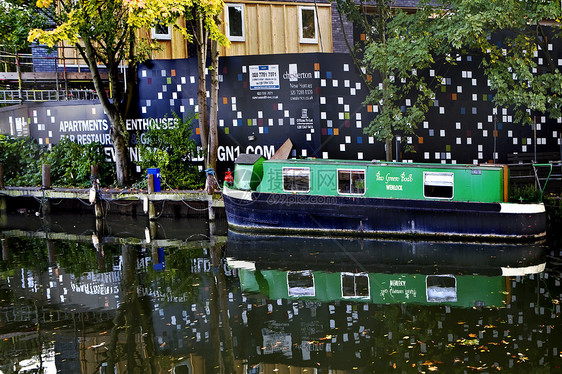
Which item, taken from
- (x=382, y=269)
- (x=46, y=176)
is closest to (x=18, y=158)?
(x=46, y=176)

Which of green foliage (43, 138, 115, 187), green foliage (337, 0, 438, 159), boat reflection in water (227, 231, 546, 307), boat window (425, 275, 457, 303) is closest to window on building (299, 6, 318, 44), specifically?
green foliage (337, 0, 438, 159)

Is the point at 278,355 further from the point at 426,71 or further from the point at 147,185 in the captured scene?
the point at 426,71

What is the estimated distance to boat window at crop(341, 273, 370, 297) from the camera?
10719 millimetres

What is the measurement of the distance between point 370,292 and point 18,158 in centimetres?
1730

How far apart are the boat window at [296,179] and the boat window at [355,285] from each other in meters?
4.25

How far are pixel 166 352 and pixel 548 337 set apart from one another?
5.13 m

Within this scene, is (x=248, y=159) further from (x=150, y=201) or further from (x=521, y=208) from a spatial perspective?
(x=521, y=208)

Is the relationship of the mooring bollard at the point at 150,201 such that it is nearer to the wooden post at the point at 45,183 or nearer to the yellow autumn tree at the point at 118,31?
the yellow autumn tree at the point at 118,31

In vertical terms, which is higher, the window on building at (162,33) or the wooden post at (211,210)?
the window on building at (162,33)

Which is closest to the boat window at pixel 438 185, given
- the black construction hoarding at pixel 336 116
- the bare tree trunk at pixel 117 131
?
the black construction hoarding at pixel 336 116

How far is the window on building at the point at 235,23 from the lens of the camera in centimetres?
2136

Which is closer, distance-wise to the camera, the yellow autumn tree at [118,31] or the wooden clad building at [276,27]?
the yellow autumn tree at [118,31]

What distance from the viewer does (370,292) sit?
1075 cm

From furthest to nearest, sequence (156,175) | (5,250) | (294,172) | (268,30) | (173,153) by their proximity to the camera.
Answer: (268,30) < (173,153) < (156,175) < (294,172) < (5,250)
